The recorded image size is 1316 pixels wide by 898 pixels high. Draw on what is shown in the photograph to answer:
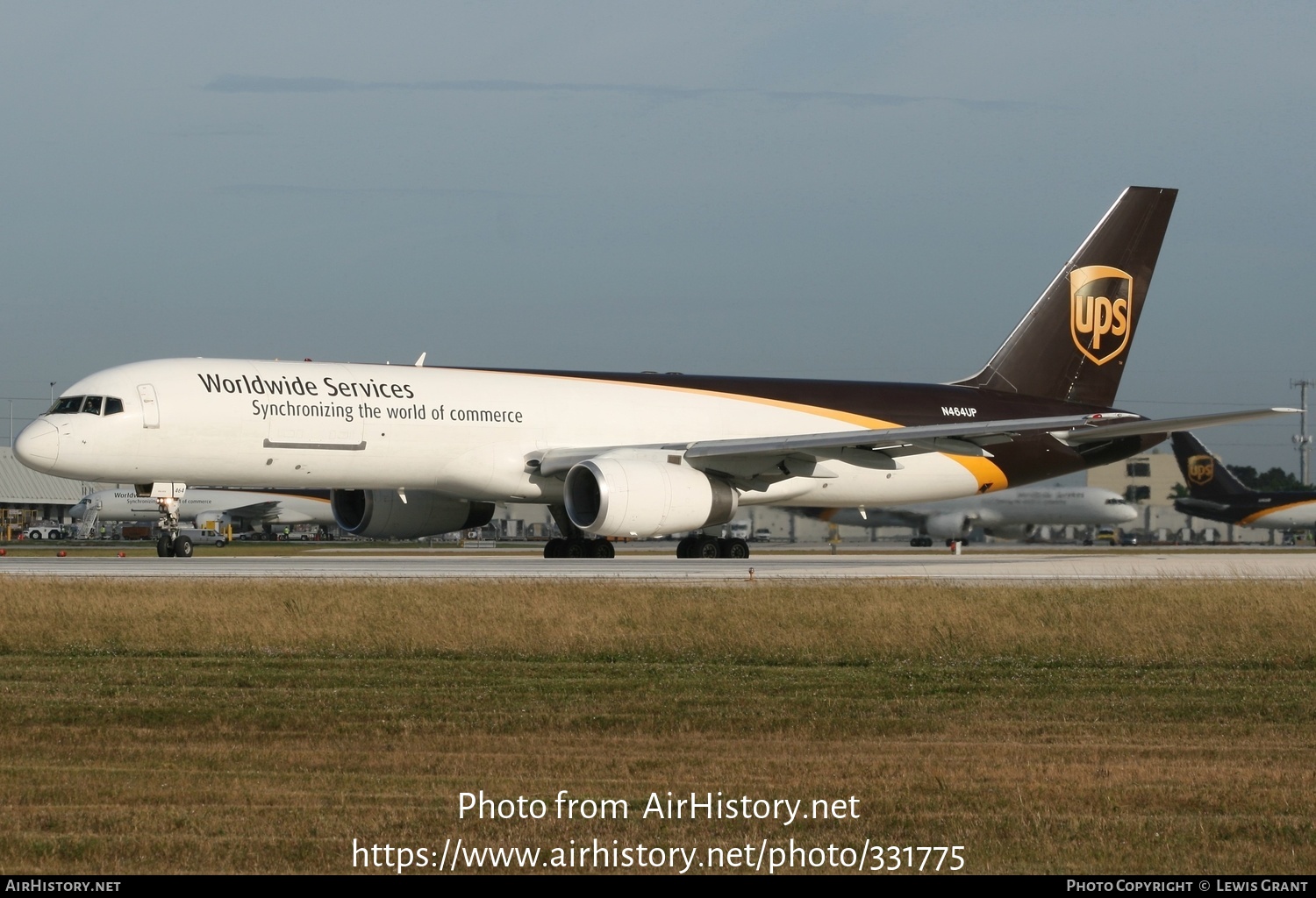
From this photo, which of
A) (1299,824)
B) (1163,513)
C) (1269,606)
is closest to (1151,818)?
(1299,824)

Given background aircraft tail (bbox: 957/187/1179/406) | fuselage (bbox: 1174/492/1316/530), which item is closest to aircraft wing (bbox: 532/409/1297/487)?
background aircraft tail (bbox: 957/187/1179/406)

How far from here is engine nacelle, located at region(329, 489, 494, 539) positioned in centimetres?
3119

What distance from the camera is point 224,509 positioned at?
84562 mm

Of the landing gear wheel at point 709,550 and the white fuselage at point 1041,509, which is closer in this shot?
the landing gear wheel at point 709,550

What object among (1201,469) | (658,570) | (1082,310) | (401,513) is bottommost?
(658,570)

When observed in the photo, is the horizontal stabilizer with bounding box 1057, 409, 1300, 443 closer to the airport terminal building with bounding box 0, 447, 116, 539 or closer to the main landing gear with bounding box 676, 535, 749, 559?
the main landing gear with bounding box 676, 535, 749, 559

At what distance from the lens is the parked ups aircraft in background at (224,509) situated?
80188 millimetres

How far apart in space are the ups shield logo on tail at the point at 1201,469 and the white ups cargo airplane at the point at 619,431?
110 ft

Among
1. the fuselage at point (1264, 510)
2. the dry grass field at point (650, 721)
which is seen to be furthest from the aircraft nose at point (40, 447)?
the fuselage at point (1264, 510)

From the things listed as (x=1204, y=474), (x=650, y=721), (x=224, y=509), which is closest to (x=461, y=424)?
(x=650, y=721)

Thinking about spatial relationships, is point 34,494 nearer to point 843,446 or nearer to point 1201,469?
point 1201,469

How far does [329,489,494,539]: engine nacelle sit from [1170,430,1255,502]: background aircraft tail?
146 feet

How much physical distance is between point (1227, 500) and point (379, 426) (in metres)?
50.1

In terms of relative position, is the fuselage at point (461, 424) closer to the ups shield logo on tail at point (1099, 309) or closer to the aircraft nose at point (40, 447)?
the aircraft nose at point (40, 447)
